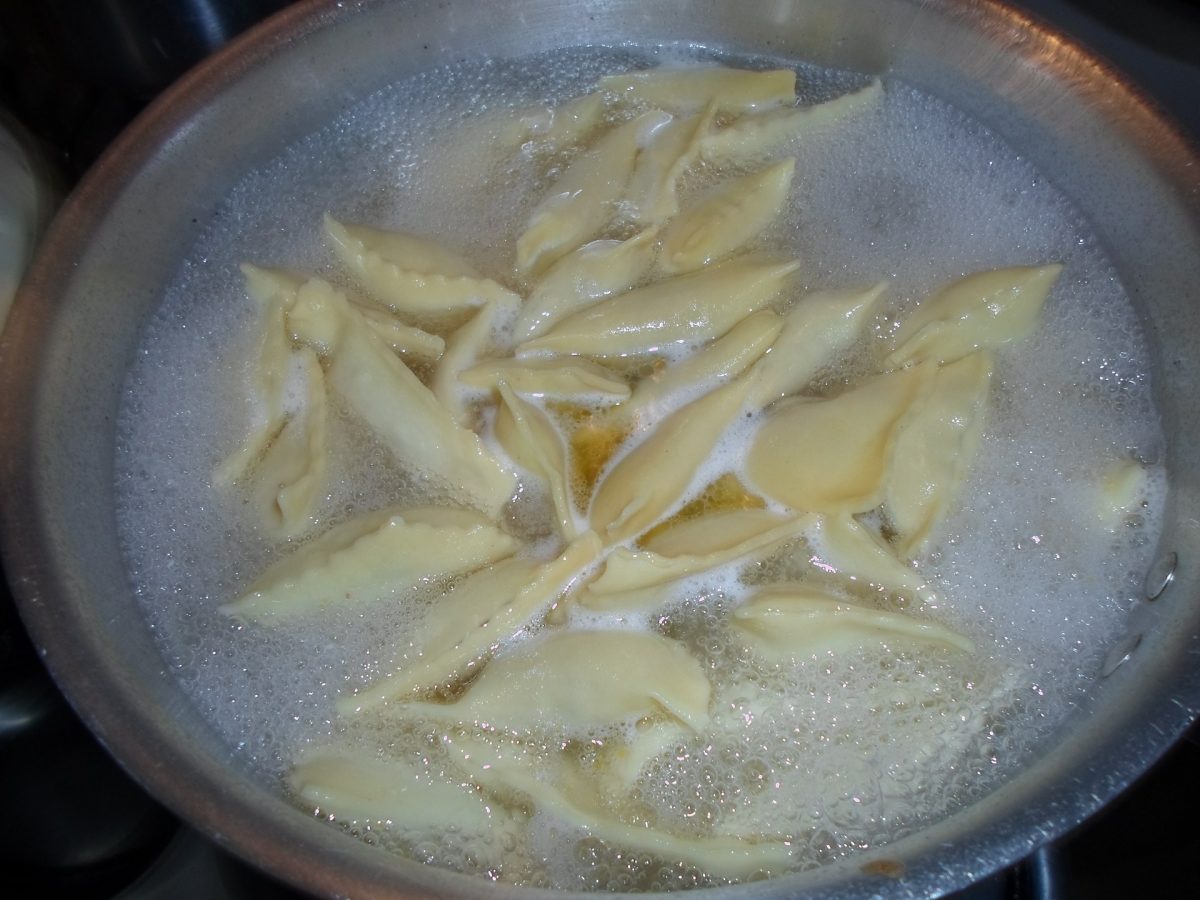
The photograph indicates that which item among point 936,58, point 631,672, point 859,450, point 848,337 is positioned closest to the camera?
point 631,672

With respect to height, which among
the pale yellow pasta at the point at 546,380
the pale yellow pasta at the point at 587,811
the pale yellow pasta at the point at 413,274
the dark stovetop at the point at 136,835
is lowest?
the dark stovetop at the point at 136,835

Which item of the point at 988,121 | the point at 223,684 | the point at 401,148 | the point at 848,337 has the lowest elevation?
the point at 223,684

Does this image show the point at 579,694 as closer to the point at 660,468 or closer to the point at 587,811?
the point at 587,811

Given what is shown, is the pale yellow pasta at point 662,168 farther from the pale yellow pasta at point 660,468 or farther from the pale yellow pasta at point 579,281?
the pale yellow pasta at point 660,468

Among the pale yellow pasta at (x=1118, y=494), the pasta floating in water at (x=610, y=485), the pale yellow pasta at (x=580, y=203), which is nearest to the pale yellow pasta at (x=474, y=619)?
the pasta floating in water at (x=610, y=485)

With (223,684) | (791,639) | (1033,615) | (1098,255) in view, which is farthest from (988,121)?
(223,684)

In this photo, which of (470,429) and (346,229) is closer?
(470,429)

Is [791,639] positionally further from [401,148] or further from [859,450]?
[401,148]
